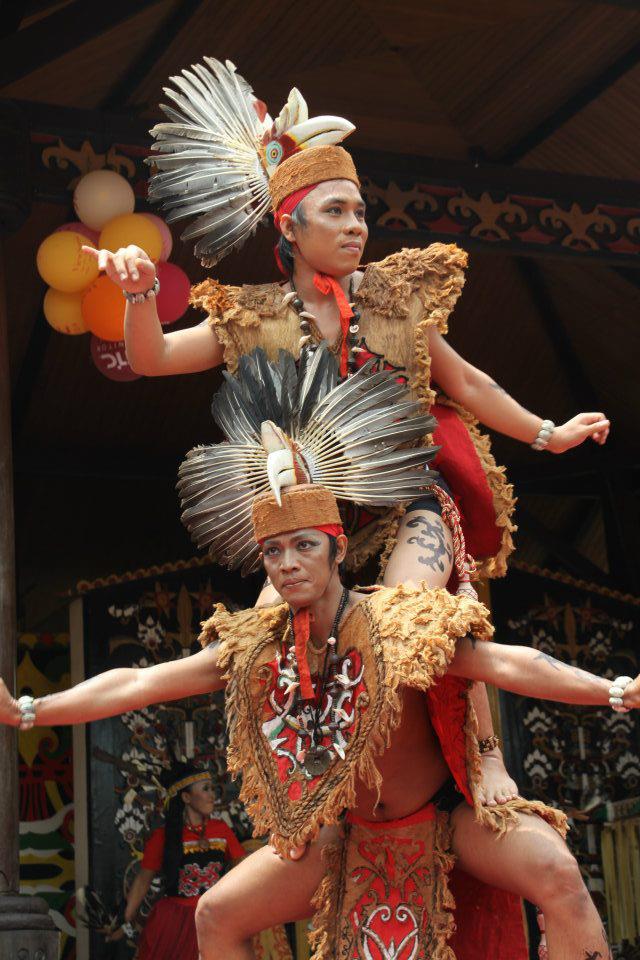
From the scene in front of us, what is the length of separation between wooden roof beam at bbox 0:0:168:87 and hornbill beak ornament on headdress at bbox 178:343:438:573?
9.71 ft

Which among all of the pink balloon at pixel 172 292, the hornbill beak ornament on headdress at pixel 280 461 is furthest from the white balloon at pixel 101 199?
the hornbill beak ornament on headdress at pixel 280 461

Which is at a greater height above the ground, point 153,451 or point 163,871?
point 153,451

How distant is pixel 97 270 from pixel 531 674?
3397mm

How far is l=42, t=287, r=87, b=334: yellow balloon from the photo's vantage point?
6.60 metres

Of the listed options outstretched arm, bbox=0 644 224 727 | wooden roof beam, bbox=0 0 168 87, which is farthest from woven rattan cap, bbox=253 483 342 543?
wooden roof beam, bbox=0 0 168 87

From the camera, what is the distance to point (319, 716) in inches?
145

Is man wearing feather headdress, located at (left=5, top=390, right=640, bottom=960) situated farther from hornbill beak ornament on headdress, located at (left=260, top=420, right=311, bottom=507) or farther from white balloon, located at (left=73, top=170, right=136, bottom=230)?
white balloon, located at (left=73, top=170, right=136, bottom=230)

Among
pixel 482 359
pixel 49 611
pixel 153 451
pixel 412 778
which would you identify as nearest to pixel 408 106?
pixel 482 359

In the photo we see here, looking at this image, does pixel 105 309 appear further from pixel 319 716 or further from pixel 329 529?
pixel 319 716

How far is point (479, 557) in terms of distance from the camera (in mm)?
4328

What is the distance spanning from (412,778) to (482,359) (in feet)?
20.7

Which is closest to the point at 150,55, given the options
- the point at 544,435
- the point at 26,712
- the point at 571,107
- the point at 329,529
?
the point at 571,107

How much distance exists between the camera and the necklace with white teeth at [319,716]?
366 cm

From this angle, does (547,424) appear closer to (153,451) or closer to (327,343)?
(327,343)
